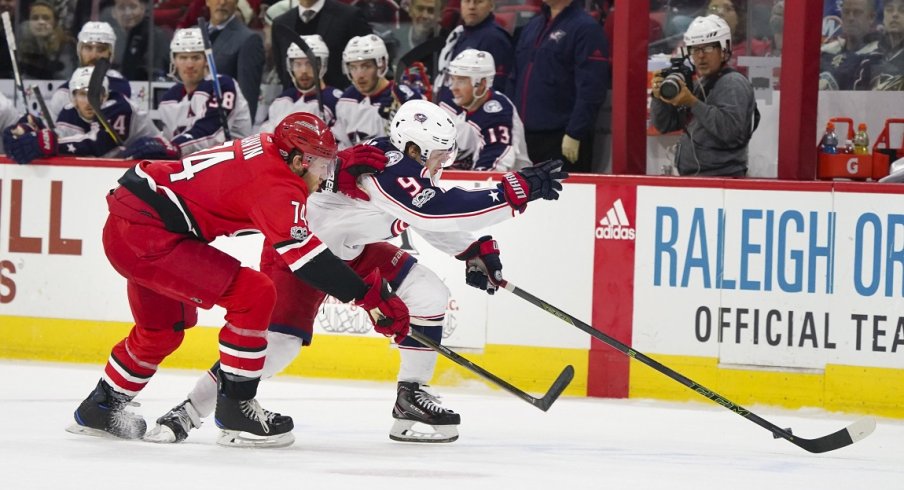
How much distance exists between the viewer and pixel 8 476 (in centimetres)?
457

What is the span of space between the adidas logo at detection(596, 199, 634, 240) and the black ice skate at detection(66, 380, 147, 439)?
262cm

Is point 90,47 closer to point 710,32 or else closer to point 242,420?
point 710,32

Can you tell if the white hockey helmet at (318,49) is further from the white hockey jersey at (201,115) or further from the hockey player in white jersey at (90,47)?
the hockey player in white jersey at (90,47)

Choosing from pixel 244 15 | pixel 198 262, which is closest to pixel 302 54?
pixel 244 15

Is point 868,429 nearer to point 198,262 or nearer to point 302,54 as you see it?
point 198,262

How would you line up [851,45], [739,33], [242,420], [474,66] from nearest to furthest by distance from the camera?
[242,420]
[474,66]
[851,45]
[739,33]

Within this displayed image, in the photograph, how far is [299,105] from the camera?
28.1 ft

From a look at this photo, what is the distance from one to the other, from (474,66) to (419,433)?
8.72ft

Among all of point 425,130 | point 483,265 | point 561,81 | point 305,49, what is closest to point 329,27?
point 305,49

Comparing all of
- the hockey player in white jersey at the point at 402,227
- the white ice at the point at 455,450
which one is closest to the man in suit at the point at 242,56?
the white ice at the point at 455,450

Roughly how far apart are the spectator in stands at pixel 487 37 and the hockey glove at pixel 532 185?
2997mm

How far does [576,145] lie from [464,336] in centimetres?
123

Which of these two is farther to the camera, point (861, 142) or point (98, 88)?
point (98, 88)

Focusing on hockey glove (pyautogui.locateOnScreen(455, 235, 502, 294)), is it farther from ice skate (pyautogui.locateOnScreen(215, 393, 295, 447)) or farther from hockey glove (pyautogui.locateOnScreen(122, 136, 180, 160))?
hockey glove (pyautogui.locateOnScreen(122, 136, 180, 160))
